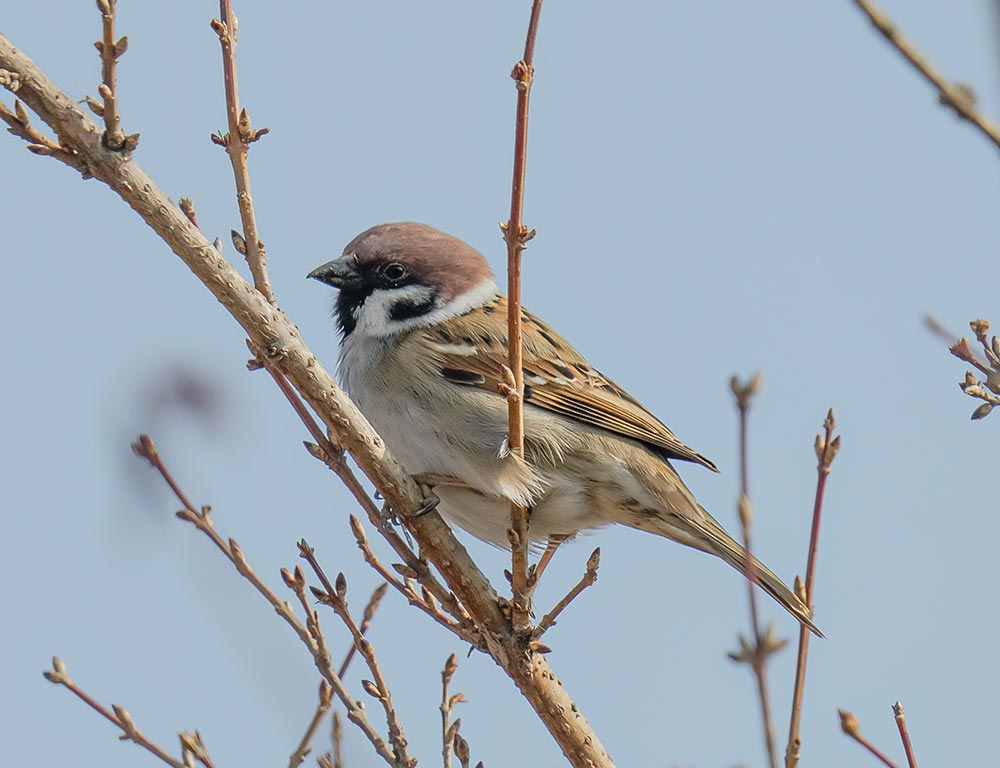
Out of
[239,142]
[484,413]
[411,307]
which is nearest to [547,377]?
[484,413]

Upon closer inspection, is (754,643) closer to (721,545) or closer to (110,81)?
(110,81)

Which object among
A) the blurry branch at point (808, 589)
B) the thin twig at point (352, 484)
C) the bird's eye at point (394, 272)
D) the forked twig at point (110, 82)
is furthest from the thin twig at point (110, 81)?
the bird's eye at point (394, 272)

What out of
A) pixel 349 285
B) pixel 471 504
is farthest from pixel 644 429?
pixel 349 285

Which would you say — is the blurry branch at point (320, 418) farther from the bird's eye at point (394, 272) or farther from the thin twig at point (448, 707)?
the bird's eye at point (394, 272)

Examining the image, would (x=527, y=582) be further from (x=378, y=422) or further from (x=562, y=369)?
(x=562, y=369)

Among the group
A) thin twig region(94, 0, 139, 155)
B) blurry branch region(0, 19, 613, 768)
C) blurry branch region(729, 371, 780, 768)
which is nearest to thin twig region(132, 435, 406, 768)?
blurry branch region(0, 19, 613, 768)

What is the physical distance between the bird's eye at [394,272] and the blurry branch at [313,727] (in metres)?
2.24

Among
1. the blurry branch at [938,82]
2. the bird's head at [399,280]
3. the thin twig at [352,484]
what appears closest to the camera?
the blurry branch at [938,82]

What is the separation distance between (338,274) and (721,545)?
1.93m

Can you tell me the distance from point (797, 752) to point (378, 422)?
9.08 feet

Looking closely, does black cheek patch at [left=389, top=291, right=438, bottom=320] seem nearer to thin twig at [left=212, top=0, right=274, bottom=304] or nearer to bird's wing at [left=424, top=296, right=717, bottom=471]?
bird's wing at [left=424, top=296, right=717, bottom=471]

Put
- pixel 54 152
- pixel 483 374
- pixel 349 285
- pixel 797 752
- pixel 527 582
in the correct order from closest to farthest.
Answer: pixel 797 752
pixel 54 152
pixel 527 582
pixel 483 374
pixel 349 285

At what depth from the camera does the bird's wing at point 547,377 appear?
17.0 ft

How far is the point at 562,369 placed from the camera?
213 inches
